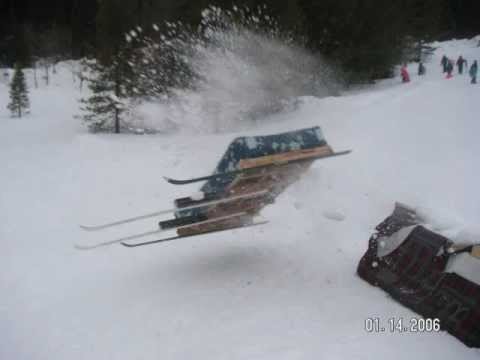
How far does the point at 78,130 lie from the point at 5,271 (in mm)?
15948

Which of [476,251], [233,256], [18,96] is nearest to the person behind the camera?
[476,251]

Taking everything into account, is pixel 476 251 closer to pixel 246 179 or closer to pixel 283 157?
pixel 283 157

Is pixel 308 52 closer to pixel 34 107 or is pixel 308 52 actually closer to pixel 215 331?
pixel 215 331

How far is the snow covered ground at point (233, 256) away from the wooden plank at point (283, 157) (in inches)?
64.9

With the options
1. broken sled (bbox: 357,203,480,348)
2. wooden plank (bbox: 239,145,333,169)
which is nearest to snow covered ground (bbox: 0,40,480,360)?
broken sled (bbox: 357,203,480,348)

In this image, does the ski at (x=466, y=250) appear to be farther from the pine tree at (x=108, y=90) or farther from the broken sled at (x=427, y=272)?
the pine tree at (x=108, y=90)

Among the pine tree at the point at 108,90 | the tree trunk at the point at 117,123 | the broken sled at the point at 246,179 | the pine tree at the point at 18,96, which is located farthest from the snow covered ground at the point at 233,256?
the pine tree at the point at 18,96

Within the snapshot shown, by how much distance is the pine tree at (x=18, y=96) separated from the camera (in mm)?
28188

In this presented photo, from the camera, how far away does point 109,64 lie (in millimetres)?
17500

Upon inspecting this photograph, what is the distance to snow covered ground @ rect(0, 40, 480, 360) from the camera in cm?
399

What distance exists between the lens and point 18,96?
92.2 feet

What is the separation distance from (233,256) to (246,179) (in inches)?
65.7

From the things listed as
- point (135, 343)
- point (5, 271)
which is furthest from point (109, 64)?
point (135, 343)

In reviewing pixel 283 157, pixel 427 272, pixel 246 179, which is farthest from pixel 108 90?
pixel 427 272
